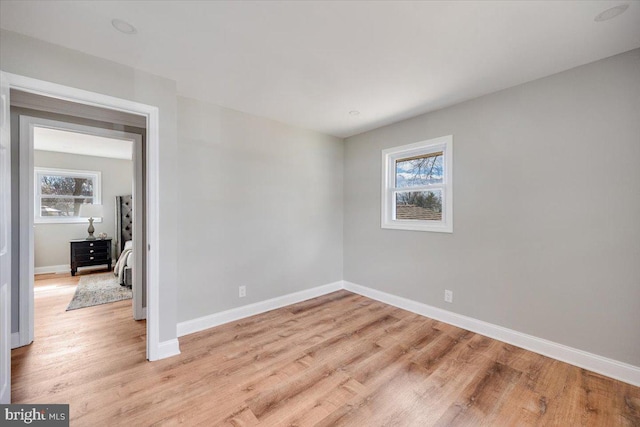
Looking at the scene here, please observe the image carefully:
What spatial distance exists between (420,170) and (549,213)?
142 cm

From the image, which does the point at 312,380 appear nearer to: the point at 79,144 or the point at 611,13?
the point at 611,13

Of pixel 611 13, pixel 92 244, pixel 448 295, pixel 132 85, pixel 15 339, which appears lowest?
pixel 15 339

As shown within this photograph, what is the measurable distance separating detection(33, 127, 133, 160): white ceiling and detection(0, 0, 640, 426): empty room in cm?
216

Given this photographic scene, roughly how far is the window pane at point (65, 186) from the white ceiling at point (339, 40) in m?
4.85

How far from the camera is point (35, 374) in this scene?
1982 mm

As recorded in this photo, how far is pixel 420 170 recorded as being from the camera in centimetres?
338

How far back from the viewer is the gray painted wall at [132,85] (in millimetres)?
1740

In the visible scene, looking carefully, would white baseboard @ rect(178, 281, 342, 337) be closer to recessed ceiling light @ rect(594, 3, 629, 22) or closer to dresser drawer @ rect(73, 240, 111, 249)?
recessed ceiling light @ rect(594, 3, 629, 22)

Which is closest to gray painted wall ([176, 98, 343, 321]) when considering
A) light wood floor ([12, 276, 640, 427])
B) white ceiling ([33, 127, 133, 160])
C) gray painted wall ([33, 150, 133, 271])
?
light wood floor ([12, 276, 640, 427])

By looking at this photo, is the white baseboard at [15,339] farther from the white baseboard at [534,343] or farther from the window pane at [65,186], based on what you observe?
the window pane at [65,186]

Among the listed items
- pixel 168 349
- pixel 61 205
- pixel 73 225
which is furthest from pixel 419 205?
pixel 61 205

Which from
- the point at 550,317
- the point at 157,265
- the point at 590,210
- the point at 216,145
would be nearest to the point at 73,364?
the point at 157,265

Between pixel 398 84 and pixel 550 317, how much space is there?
251 centimetres

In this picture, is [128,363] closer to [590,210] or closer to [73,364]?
[73,364]
